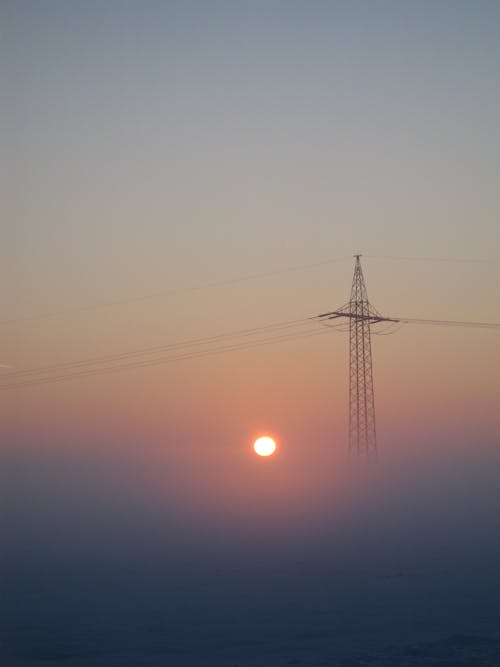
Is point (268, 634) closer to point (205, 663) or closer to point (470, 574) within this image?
point (205, 663)

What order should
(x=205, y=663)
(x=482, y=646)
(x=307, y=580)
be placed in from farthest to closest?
(x=307, y=580)
(x=482, y=646)
(x=205, y=663)

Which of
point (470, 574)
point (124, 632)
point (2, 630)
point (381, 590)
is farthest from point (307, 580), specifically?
point (2, 630)

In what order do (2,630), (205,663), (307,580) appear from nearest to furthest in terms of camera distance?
(205,663) → (2,630) → (307,580)

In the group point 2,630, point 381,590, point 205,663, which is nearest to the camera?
point 205,663

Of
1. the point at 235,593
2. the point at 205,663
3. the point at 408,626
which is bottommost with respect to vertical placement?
the point at 205,663

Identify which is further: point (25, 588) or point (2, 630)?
point (25, 588)

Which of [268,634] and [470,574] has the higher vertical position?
[470,574]

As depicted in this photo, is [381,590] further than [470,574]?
No

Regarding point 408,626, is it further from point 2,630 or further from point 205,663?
point 2,630

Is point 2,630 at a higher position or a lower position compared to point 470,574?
lower

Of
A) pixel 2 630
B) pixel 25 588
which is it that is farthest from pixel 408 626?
pixel 25 588
